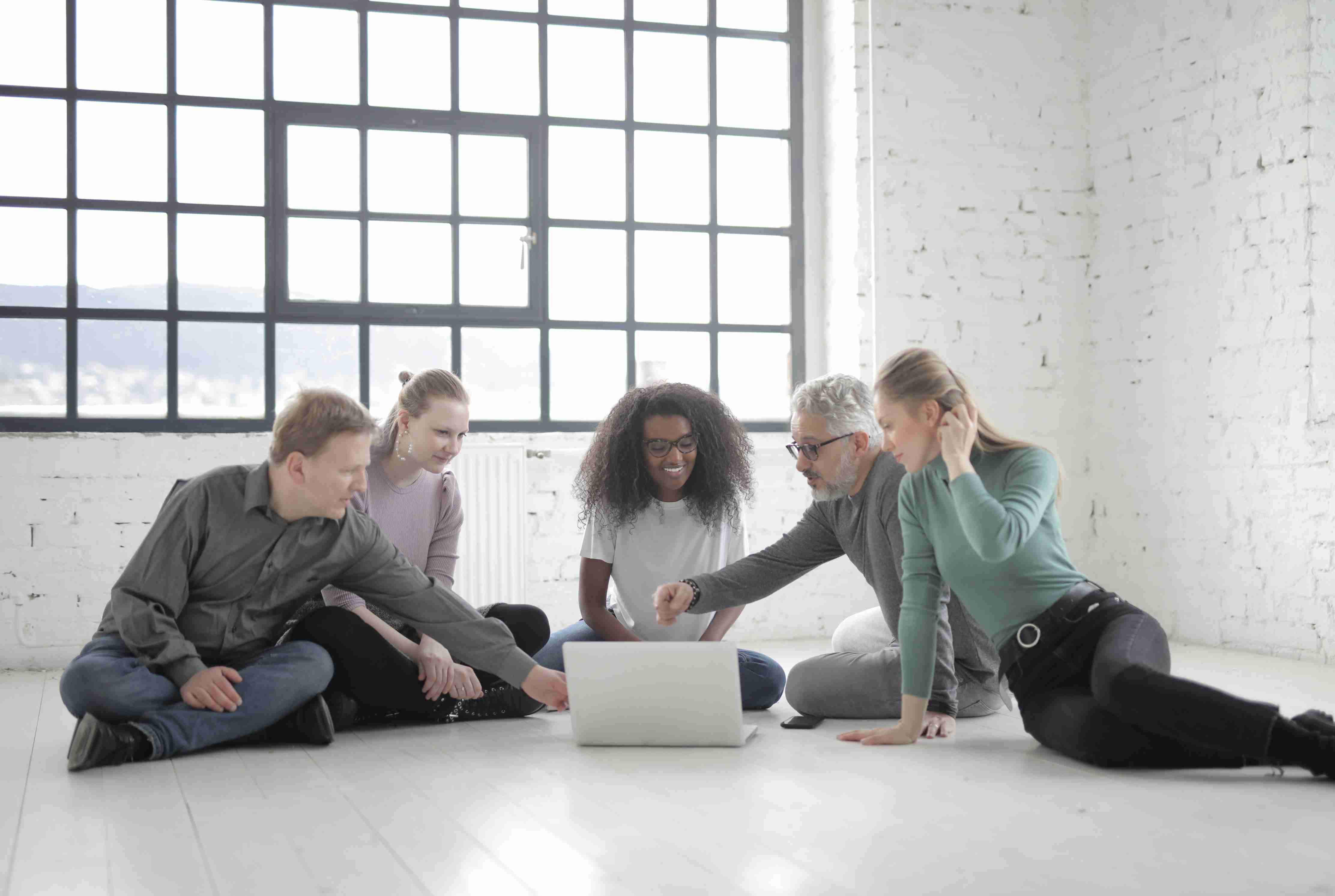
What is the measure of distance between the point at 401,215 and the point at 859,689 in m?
3.04

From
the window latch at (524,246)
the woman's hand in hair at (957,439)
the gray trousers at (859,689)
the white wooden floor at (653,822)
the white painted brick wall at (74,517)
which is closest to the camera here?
the white wooden floor at (653,822)

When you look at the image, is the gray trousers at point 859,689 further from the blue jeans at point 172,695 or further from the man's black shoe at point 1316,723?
the blue jeans at point 172,695

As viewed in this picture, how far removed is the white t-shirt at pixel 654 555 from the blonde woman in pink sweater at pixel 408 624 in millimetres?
233

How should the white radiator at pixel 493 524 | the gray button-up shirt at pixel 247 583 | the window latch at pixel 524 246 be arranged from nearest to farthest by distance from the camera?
1. the gray button-up shirt at pixel 247 583
2. the white radiator at pixel 493 524
3. the window latch at pixel 524 246

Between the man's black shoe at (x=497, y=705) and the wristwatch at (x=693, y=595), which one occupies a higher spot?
the wristwatch at (x=693, y=595)

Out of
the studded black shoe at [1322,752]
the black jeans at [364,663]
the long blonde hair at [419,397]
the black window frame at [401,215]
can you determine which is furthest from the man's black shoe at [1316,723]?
the black window frame at [401,215]

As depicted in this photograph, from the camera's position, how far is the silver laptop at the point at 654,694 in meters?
2.55

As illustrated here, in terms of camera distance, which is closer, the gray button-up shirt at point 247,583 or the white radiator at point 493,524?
the gray button-up shirt at point 247,583

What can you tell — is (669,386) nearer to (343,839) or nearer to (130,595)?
(130,595)

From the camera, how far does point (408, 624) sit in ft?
10.4

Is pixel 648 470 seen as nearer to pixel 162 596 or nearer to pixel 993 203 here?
pixel 162 596

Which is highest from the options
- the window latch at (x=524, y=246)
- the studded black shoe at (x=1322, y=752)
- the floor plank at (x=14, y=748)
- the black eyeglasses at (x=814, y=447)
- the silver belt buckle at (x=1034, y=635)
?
the window latch at (x=524, y=246)

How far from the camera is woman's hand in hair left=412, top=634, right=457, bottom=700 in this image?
119 inches

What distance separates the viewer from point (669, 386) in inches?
133
